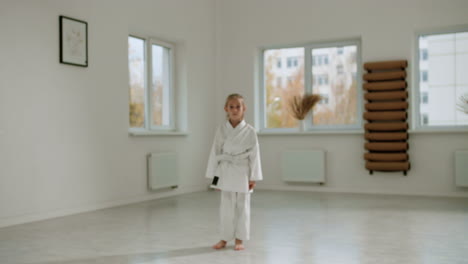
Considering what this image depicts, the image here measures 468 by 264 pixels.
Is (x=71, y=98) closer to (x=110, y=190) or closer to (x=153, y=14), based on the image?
(x=110, y=190)

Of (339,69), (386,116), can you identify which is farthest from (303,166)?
(339,69)

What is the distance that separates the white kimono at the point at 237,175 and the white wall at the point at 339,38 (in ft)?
11.9

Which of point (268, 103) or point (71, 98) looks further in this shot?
point (268, 103)

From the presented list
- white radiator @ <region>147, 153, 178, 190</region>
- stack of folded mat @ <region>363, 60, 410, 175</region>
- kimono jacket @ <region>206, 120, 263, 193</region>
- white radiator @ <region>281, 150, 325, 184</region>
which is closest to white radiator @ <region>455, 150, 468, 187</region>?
stack of folded mat @ <region>363, 60, 410, 175</region>

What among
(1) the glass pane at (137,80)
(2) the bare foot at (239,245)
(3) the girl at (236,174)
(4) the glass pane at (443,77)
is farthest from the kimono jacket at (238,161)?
(4) the glass pane at (443,77)

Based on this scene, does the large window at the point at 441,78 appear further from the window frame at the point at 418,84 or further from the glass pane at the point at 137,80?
the glass pane at the point at 137,80

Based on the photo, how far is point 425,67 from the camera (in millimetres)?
6426

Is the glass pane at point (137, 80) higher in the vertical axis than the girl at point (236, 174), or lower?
higher

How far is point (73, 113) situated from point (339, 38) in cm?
378

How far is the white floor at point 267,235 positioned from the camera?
3.08 meters

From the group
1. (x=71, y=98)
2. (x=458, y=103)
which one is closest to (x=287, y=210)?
(x=71, y=98)

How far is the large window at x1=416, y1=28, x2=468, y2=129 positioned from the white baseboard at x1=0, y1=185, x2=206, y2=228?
3.30 meters

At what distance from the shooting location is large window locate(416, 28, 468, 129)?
20.6 ft

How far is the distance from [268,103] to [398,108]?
1990 millimetres
